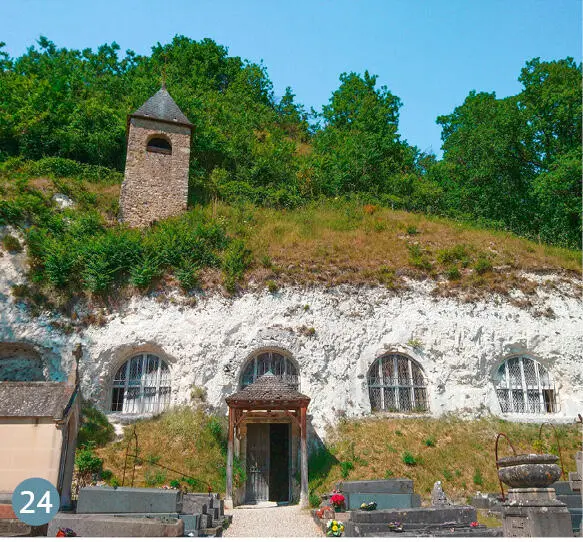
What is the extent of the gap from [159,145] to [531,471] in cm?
2169

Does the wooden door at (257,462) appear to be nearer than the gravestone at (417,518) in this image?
No

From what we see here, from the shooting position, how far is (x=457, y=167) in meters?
34.4

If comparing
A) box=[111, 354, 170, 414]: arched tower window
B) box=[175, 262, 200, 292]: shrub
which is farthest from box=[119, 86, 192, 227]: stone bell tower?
box=[111, 354, 170, 414]: arched tower window

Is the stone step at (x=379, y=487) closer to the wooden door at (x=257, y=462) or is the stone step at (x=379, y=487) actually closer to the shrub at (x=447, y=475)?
the shrub at (x=447, y=475)

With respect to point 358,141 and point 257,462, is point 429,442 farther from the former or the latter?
point 358,141

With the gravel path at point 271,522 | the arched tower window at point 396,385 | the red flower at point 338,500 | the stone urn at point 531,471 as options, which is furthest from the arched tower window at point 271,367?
the stone urn at point 531,471

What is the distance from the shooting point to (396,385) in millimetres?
18281

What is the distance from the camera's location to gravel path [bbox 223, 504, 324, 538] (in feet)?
36.9

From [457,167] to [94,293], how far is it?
25.4 m

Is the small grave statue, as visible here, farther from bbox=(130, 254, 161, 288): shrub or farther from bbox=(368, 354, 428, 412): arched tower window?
bbox=(130, 254, 161, 288): shrub

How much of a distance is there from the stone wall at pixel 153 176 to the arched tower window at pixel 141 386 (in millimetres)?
7132

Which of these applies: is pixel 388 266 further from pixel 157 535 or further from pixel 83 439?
pixel 157 535

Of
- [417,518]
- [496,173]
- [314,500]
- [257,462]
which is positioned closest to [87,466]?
[257,462]

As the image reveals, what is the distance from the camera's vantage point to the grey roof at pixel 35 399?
945 centimetres
